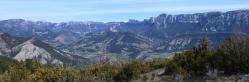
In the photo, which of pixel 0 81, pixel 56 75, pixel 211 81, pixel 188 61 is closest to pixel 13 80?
pixel 0 81

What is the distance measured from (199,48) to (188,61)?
Result: 10.2 ft

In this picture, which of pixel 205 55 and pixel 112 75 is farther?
pixel 112 75

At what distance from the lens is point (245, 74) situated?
43.9 meters

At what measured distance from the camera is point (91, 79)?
46.8 m

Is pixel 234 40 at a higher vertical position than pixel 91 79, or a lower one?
higher

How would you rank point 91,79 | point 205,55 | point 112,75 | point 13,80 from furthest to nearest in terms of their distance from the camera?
point 112,75, point 13,80, point 205,55, point 91,79

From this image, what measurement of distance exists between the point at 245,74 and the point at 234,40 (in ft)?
18.1

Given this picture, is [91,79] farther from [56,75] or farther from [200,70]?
[200,70]

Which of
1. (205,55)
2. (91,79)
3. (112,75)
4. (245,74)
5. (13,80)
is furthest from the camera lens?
(112,75)

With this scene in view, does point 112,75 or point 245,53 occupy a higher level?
point 245,53

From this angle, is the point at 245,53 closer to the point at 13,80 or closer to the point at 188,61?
the point at 188,61

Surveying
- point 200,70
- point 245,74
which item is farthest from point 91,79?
point 245,74

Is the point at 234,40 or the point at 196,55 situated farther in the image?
the point at 196,55

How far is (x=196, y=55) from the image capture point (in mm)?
54062
